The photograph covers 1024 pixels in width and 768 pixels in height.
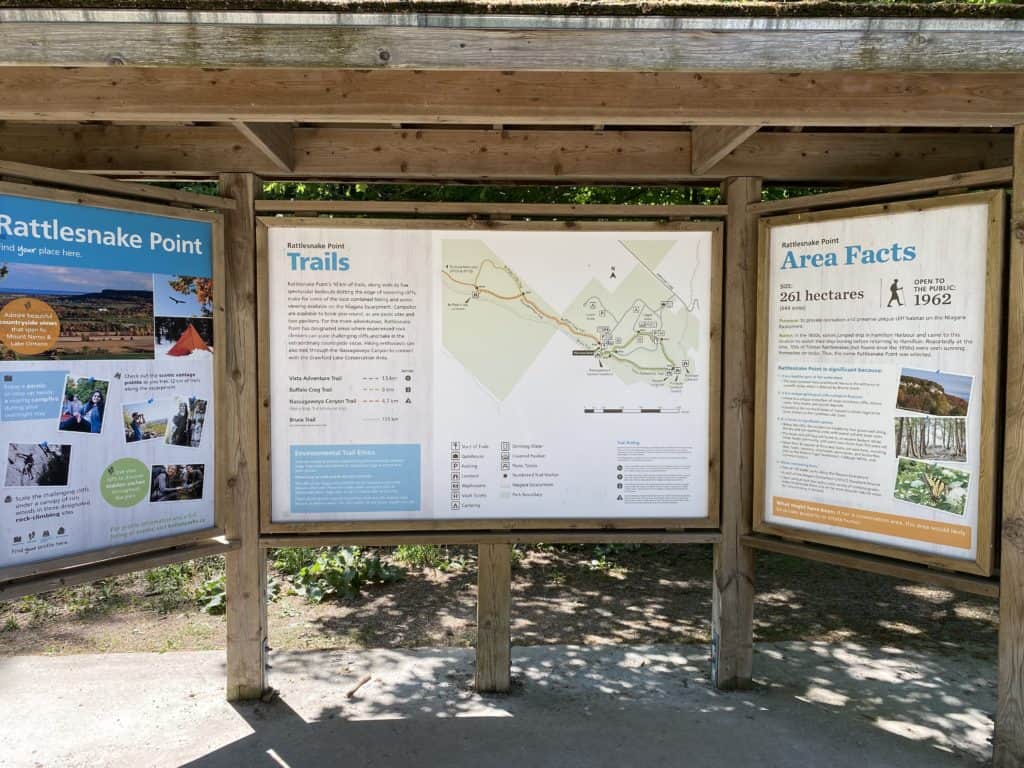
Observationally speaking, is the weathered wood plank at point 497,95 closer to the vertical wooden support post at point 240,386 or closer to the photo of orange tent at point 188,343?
the vertical wooden support post at point 240,386

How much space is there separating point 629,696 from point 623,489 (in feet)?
4.42

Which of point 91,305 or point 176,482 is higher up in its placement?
point 91,305

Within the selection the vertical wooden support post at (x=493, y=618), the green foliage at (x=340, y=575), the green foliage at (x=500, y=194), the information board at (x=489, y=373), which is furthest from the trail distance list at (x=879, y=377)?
the green foliage at (x=340, y=575)

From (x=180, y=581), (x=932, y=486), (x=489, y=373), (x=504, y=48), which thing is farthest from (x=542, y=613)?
(x=504, y=48)

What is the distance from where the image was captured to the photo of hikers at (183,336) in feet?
13.0

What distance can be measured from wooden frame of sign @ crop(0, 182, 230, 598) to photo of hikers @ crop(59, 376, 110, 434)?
61 centimetres

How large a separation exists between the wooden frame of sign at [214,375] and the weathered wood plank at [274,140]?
41 cm

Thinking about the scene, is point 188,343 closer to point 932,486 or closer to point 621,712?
point 621,712

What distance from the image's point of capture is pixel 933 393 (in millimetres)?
3760

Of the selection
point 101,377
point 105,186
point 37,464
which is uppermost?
point 105,186

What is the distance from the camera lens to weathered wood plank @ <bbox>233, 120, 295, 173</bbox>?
12.2ft

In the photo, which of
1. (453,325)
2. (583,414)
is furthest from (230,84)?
(583,414)

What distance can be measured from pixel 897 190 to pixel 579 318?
5.87ft

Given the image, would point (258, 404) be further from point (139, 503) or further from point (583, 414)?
point (583, 414)
